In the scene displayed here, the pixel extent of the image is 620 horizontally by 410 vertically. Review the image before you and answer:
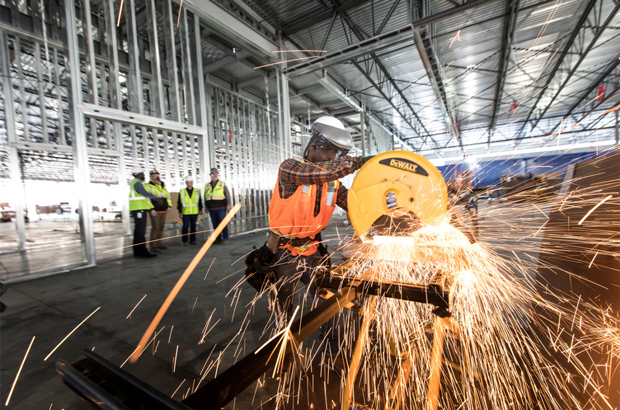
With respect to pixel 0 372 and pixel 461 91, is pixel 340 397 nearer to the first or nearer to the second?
pixel 0 372

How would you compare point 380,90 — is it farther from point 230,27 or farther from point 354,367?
point 354,367

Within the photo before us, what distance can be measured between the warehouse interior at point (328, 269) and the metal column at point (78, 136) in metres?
0.03

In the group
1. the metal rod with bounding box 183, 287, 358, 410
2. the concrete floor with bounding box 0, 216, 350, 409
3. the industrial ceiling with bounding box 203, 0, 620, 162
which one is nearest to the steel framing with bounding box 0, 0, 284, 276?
the industrial ceiling with bounding box 203, 0, 620, 162

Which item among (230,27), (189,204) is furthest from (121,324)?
(230,27)

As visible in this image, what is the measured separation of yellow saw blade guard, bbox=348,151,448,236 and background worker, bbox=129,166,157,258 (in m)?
4.97

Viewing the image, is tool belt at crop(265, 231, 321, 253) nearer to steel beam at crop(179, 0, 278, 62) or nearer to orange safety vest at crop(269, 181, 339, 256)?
orange safety vest at crop(269, 181, 339, 256)

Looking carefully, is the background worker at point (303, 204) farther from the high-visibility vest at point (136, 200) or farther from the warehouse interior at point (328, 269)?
the high-visibility vest at point (136, 200)

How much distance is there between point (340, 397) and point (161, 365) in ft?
4.10

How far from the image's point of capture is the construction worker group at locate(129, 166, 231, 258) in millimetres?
5203

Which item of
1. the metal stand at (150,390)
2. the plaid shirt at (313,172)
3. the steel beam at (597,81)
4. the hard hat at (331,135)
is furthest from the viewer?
the steel beam at (597,81)

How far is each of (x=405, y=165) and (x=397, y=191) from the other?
0.50ft

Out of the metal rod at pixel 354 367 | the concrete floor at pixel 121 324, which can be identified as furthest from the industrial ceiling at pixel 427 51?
the concrete floor at pixel 121 324

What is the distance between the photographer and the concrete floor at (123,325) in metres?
1.67

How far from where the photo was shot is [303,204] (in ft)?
5.58
